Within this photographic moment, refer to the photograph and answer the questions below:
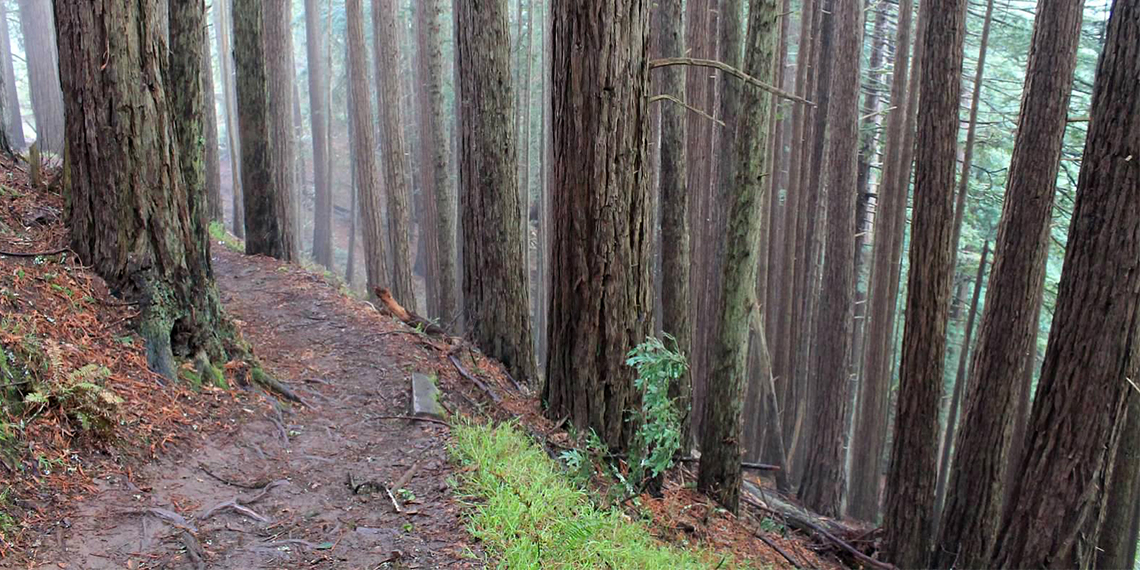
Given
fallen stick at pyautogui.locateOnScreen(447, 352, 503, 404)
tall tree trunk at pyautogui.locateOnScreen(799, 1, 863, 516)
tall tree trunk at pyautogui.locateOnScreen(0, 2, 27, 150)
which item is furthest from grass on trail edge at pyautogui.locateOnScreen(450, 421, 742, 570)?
tall tree trunk at pyautogui.locateOnScreen(0, 2, 27, 150)

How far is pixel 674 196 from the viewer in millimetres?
8992

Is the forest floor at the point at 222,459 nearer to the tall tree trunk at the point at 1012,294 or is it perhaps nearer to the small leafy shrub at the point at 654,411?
the small leafy shrub at the point at 654,411

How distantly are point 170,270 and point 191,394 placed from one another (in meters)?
0.88

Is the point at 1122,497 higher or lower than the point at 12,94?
lower

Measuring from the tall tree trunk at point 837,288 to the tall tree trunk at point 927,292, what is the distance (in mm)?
4085

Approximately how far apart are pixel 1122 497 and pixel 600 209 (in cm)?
714

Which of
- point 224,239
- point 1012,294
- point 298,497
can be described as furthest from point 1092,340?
point 224,239

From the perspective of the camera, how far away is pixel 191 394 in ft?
17.5

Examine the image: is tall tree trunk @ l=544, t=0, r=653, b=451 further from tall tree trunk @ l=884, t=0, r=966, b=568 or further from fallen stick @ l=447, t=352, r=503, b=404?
tall tree trunk @ l=884, t=0, r=966, b=568

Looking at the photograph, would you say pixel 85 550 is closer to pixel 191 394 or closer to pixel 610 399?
pixel 191 394

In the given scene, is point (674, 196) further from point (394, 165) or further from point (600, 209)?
point (394, 165)

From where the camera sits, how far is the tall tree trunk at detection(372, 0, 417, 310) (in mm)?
14094

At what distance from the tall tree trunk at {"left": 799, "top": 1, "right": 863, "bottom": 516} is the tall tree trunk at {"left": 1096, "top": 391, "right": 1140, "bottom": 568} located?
4.33 m

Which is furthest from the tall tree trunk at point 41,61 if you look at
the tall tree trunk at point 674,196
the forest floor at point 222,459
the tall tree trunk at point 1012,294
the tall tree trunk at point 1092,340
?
the tall tree trunk at point 1092,340
